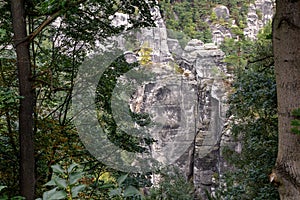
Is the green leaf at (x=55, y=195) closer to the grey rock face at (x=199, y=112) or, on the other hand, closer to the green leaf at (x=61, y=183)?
the green leaf at (x=61, y=183)

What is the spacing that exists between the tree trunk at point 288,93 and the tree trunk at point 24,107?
96cm

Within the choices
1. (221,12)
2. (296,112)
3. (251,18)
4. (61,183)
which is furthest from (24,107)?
(251,18)

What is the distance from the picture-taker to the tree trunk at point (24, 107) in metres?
1.33

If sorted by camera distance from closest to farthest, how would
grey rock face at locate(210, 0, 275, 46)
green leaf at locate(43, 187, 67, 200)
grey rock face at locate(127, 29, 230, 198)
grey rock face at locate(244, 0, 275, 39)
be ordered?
green leaf at locate(43, 187, 67, 200), grey rock face at locate(127, 29, 230, 198), grey rock face at locate(210, 0, 275, 46), grey rock face at locate(244, 0, 275, 39)

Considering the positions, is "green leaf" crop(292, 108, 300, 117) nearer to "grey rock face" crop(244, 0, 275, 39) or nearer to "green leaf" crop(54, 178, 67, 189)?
"green leaf" crop(54, 178, 67, 189)

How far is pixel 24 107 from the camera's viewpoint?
1345 millimetres

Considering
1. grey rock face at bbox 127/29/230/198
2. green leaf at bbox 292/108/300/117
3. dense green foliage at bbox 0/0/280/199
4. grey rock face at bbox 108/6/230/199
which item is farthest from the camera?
grey rock face at bbox 127/29/230/198

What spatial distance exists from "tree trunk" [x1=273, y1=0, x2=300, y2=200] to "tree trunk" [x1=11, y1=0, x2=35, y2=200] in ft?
3.16

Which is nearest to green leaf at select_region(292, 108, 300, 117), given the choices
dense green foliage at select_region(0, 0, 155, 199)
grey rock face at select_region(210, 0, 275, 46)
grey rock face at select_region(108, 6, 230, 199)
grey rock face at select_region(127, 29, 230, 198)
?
dense green foliage at select_region(0, 0, 155, 199)

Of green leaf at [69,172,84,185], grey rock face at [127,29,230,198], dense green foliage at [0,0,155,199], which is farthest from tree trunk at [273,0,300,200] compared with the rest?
→ grey rock face at [127,29,230,198]

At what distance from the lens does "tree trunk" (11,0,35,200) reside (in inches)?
52.6

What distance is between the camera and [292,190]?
1.05m

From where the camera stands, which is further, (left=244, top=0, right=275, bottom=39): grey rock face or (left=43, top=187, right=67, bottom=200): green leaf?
(left=244, top=0, right=275, bottom=39): grey rock face

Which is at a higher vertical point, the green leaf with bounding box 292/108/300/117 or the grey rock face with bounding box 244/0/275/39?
the grey rock face with bounding box 244/0/275/39
